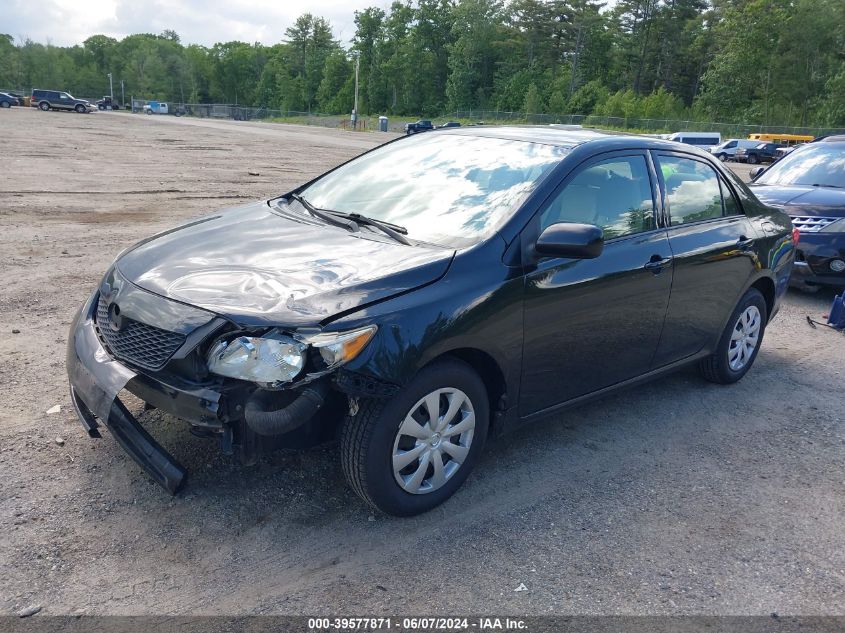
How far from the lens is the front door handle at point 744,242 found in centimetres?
491

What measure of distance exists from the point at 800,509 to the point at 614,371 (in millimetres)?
1192

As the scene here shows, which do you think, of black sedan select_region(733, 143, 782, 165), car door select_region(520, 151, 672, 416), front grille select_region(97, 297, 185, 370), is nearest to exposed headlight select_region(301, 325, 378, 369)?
front grille select_region(97, 297, 185, 370)

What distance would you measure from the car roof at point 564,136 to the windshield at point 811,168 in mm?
5040

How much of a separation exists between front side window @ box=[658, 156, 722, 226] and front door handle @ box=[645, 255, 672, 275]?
0.32 meters

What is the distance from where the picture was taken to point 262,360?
287 centimetres

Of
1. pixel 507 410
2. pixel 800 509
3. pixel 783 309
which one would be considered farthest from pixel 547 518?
pixel 783 309

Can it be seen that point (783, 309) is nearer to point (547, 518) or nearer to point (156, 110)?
point (547, 518)

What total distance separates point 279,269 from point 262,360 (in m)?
0.60

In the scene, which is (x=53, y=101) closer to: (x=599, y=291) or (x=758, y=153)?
(x=758, y=153)

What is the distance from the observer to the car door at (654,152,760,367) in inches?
175

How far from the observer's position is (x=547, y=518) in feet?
11.2

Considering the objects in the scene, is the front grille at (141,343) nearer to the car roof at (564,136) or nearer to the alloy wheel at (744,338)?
the car roof at (564,136)

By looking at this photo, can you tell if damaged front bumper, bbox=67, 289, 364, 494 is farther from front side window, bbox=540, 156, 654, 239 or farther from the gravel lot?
front side window, bbox=540, 156, 654, 239

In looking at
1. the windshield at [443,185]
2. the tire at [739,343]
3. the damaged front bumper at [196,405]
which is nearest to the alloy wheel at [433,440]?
the damaged front bumper at [196,405]
